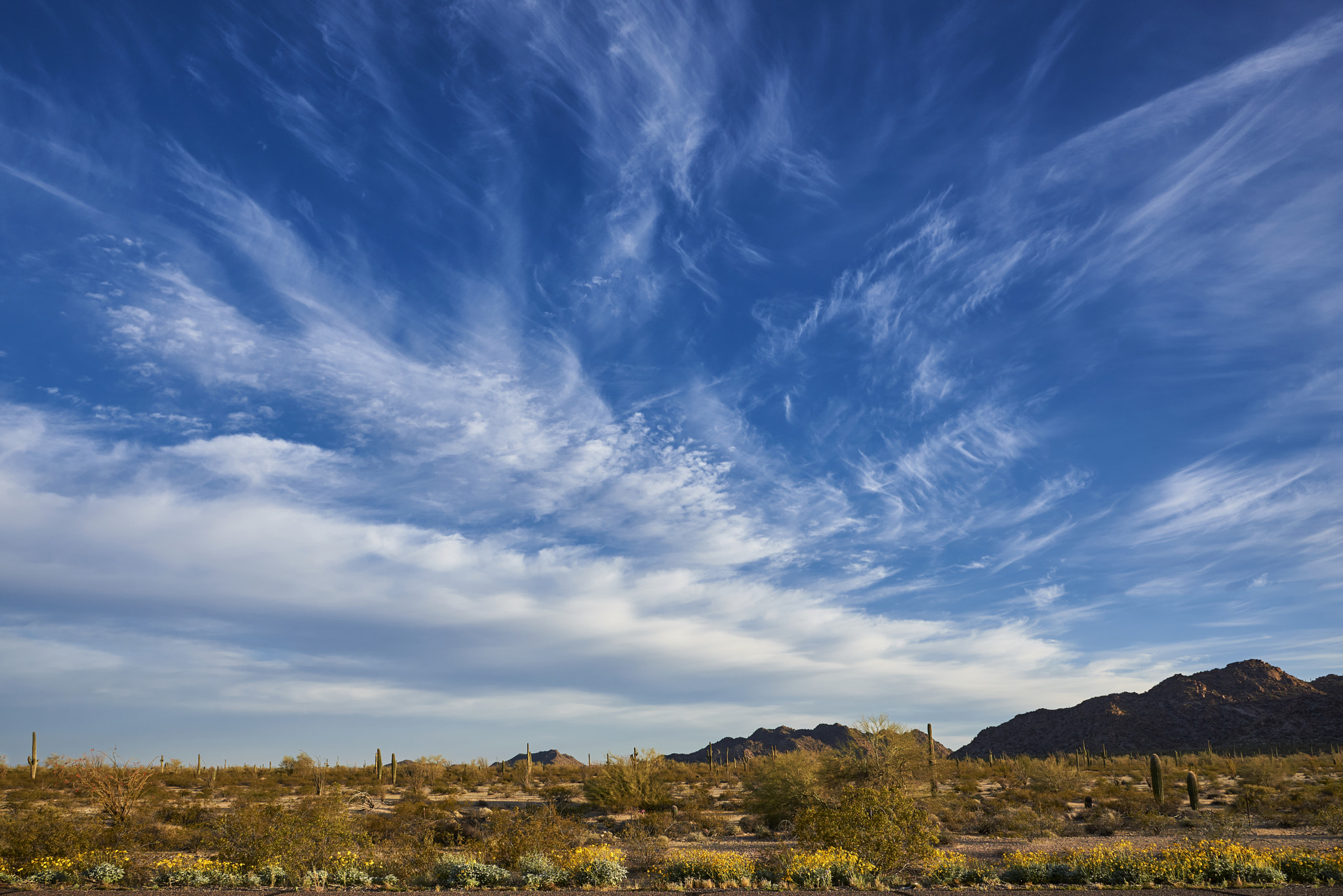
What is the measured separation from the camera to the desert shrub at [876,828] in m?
15.4

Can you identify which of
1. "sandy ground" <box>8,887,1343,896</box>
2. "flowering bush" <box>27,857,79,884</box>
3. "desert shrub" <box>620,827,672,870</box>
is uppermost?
"flowering bush" <box>27,857,79,884</box>

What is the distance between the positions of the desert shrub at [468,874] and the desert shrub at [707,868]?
3102 millimetres

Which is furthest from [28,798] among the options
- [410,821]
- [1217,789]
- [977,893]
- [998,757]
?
[998,757]

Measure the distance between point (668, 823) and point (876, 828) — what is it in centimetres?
1469

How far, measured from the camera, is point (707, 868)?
53.2 feet

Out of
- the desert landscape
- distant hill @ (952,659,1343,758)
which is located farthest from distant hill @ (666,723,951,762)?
the desert landscape

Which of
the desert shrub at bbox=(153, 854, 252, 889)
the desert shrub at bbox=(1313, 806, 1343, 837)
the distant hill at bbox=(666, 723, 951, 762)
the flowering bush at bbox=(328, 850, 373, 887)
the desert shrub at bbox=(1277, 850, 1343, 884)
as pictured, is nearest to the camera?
the desert shrub at bbox=(1277, 850, 1343, 884)

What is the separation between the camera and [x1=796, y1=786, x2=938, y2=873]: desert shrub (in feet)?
50.7

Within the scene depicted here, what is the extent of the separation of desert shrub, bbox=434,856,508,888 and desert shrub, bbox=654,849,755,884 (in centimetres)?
310

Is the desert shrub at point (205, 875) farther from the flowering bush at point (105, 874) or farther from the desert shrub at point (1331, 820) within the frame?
the desert shrub at point (1331, 820)

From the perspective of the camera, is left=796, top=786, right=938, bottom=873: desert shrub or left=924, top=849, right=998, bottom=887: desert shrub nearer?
left=796, top=786, right=938, bottom=873: desert shrub

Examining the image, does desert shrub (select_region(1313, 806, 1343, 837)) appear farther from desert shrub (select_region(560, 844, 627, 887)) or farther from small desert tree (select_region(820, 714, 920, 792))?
desert shrub (select_region(560, 844, 627, 887))

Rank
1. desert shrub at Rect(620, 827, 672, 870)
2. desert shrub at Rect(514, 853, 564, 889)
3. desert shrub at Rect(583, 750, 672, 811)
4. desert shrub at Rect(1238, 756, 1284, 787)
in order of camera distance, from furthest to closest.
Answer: desert shrub at Rect(1238, 756, 1284, 787) → desert shrub at Rect(583, 750, 672, 811) → desert shrub at Rect(620, 827, 672, 870) → desert shrub at Rect(514, 853, 564, 889)

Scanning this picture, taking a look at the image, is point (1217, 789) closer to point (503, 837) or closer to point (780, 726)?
point (503, 837)
